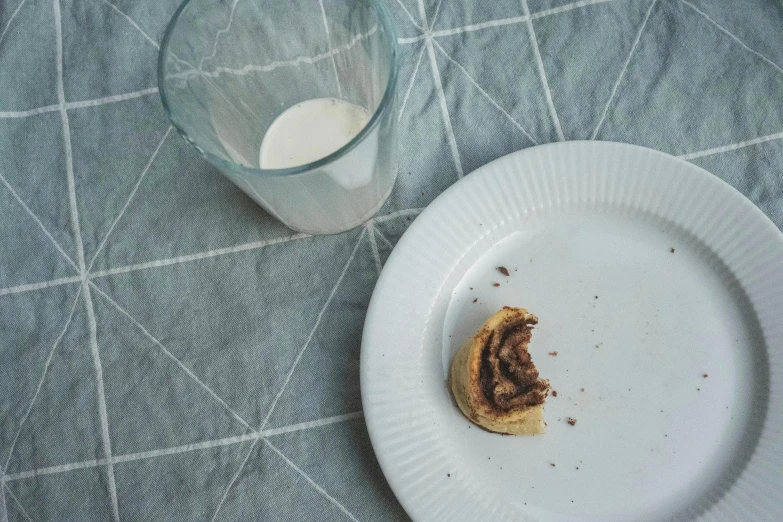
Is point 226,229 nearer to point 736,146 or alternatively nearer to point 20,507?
point 20,507

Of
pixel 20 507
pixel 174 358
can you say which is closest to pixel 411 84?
pixel 174 358

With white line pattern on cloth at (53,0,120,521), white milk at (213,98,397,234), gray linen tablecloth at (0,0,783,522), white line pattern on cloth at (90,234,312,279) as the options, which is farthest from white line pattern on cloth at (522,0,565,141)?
white line pattern on cloth at (53,0,120,521)

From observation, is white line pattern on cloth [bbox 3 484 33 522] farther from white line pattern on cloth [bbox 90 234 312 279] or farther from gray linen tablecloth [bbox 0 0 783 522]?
white line pattern on cloth [bbox 90 234 312 279]

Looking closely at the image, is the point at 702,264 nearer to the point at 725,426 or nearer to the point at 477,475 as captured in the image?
the point at 725,426

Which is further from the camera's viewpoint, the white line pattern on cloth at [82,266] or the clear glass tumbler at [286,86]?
the white line pattern on cloth at [82,266]

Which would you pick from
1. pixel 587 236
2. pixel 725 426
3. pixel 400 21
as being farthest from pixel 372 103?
pixel 725 426

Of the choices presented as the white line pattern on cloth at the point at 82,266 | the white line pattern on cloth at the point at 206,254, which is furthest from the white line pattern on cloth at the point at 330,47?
the white line pattern on cloth at the point at 82,266

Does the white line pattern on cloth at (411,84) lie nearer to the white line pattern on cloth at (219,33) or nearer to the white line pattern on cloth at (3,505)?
the white line pattern on cloth at (219,33)

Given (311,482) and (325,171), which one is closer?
(325,171)
